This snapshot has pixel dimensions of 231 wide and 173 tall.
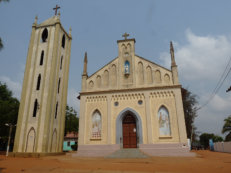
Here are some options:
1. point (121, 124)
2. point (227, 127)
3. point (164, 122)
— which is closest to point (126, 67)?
point (121, 124)

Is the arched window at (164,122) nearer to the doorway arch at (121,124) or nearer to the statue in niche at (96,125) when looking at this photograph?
the doorway arch at (121,124)

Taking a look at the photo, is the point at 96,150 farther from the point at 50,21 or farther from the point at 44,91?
the point at 50,21

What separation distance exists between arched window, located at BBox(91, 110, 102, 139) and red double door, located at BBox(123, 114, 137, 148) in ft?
8.94

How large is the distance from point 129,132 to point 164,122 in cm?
381

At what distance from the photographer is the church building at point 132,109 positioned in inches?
663

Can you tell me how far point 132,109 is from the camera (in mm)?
18344

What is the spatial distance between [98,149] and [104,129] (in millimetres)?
2087

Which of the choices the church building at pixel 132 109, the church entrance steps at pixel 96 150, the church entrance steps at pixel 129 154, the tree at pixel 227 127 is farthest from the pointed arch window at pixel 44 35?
the tree at pixel 227 127

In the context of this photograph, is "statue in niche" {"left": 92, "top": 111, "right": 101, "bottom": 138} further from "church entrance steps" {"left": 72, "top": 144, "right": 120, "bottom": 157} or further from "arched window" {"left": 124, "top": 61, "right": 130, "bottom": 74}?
"arched window" {"left": 124, "top": 61, "right": 130, "bottom": 74}

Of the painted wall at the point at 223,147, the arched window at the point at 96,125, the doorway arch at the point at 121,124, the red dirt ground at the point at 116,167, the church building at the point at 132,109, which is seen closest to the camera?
the red dirt ground at the point at 116,167

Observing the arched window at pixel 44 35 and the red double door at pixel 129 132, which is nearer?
the red double door at pixel 129 132

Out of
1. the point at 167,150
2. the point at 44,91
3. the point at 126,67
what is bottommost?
the point at 167,150

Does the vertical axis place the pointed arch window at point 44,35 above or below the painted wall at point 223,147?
above

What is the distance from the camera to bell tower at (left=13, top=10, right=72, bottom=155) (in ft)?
58.9
